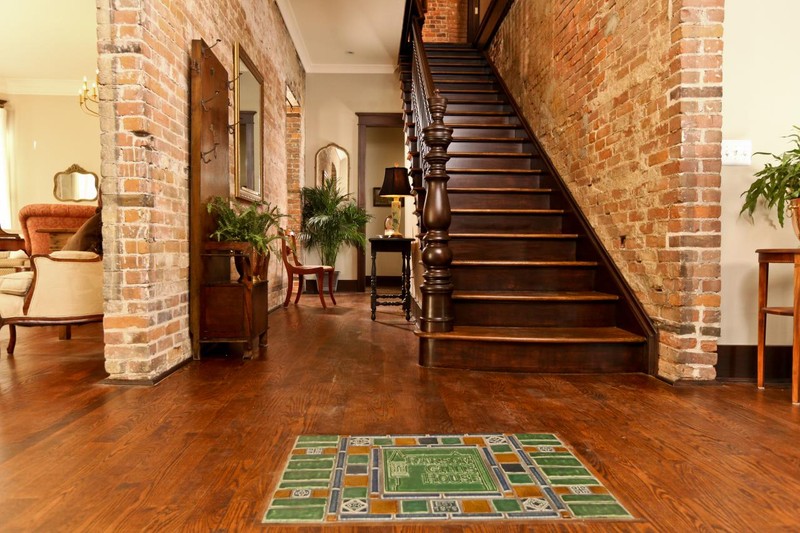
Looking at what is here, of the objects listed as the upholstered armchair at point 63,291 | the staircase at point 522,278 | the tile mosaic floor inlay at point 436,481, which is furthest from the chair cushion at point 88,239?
the tile mosaic floor inlay at point 436,481

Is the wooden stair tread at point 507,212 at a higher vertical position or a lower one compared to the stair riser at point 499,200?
lower

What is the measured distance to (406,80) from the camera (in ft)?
24.4

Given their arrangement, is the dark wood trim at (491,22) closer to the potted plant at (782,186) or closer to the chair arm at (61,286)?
the potted plant at (782,186)

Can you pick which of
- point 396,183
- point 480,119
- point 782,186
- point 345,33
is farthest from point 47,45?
point 782,186

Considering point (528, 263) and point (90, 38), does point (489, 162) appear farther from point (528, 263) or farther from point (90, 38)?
point (90, 38)

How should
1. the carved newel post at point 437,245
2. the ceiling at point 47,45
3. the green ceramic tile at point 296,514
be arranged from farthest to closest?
the ceiling at point 47,45, the carved newel post at point 437,245, the green ceramic tile at point 296,514

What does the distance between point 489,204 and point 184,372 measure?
2780 mm

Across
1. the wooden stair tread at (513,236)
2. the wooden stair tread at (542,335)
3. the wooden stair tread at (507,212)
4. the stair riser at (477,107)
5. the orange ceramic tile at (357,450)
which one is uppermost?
the stair riser at (477,107)

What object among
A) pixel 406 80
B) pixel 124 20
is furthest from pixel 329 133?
pixel 124 20

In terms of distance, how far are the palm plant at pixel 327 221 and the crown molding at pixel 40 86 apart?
4.68 m

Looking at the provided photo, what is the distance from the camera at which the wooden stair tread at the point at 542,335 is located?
9.73 feet

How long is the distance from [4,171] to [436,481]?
394 inches

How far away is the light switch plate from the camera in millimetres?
2693

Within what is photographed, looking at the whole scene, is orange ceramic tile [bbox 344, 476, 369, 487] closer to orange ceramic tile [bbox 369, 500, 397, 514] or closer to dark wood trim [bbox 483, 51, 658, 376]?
orange ceramic tile [bbox 369, 500, 397, 514]
